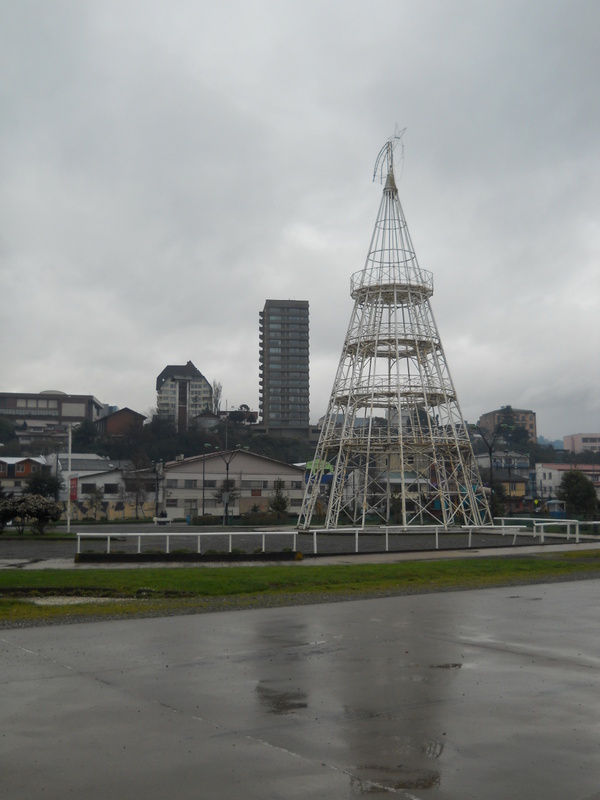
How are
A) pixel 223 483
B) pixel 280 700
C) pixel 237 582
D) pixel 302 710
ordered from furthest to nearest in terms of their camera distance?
pixel 223 483 → pixel 237 582 → pixel 280 700 → pixel 302 710

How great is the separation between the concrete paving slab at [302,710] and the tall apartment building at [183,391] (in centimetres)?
13423

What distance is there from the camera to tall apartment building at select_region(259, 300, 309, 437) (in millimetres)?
162000

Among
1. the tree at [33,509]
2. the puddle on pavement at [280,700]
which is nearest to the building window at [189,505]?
the tree at [33,509]

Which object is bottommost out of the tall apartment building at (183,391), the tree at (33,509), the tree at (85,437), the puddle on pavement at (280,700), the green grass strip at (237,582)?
the green grass strip at (237,582)

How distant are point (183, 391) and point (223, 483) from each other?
295 ft

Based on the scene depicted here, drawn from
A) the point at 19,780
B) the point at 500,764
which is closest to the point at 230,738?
the point at 19,780

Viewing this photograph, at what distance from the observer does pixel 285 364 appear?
166 m

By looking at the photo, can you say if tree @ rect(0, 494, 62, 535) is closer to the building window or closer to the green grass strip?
the green grass strip

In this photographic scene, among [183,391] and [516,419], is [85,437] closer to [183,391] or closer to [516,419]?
[183,391]

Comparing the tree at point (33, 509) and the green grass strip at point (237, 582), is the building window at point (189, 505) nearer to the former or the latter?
the tree at point (33, 509)

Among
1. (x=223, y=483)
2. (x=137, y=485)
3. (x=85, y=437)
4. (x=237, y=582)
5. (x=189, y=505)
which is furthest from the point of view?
(x=85, y=437)

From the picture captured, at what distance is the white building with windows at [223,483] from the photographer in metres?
82.5

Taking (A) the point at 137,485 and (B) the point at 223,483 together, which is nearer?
(B) the point at 223,483

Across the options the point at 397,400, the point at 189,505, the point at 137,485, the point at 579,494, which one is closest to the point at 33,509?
the point at 397,400
